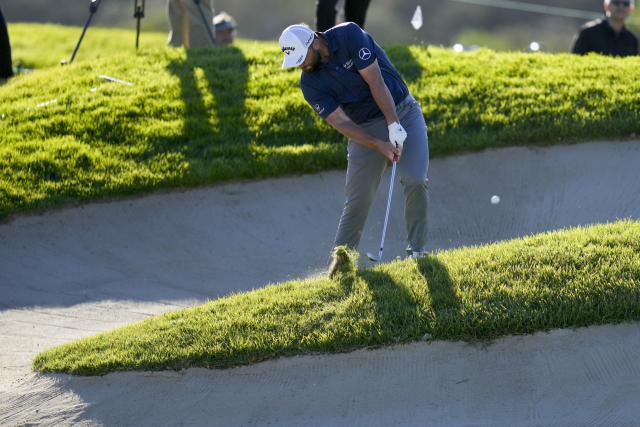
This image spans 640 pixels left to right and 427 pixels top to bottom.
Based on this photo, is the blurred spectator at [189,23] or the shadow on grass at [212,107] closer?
the shadow on grass at [212,107]

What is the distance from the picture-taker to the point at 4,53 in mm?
9578

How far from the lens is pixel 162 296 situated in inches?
225

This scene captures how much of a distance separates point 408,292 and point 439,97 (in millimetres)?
4355

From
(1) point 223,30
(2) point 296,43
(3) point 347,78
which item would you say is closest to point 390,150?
(3) point 347,78

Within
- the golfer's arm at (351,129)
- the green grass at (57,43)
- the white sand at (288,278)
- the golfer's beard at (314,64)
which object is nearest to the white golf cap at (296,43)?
the golfer's beard at (314,64)

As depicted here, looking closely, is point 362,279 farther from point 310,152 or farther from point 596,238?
point 310,152

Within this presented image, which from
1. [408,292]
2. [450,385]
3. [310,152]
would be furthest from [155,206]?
[450,385]

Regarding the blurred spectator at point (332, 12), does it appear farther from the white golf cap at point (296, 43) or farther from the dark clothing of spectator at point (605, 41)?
the white golf cap at point (296, 43)

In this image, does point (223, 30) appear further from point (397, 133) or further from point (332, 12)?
point (397, 133)

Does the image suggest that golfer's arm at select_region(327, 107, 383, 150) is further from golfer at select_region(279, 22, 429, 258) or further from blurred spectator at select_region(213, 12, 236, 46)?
blurred spectator at select_region(213, 12, 236, 46)

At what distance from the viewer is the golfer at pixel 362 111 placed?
467 centimetres

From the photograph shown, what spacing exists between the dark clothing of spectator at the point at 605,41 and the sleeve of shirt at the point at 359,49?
Result: 647cm

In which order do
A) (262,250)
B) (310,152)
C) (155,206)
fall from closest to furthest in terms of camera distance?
(262,250), (155,206), (310,152)

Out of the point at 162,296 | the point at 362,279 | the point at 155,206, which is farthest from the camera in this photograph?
the point at 155,206
